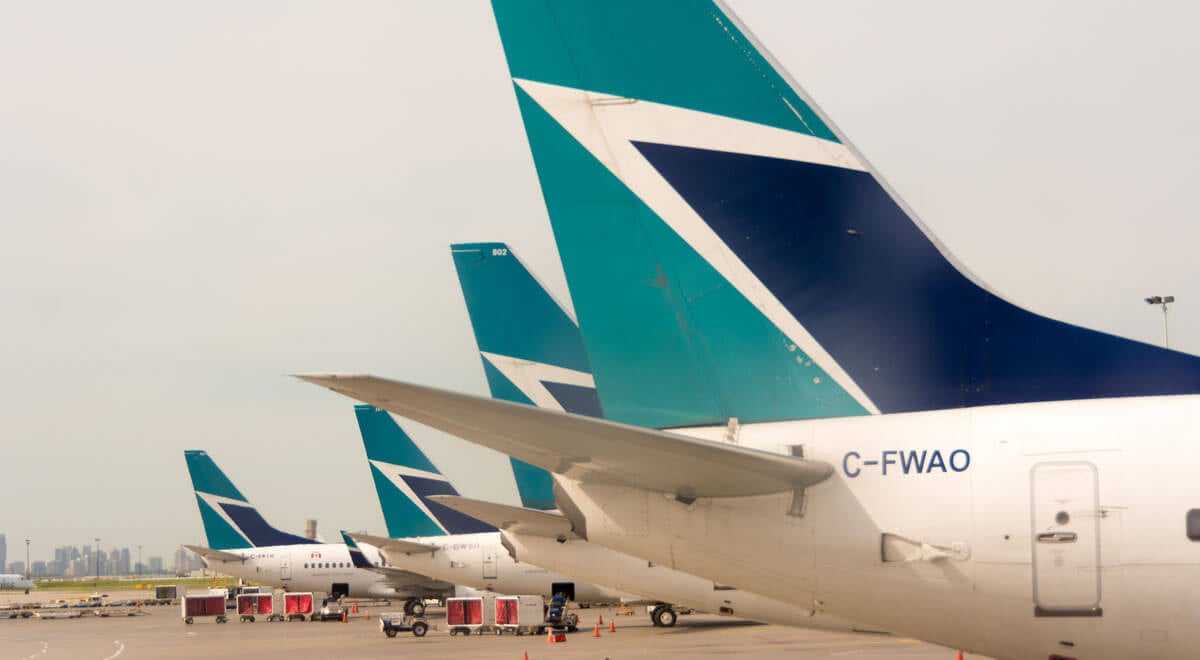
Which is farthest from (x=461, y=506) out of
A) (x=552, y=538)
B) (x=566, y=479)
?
(x=566, y=479)

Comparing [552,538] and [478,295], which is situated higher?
[478,295]

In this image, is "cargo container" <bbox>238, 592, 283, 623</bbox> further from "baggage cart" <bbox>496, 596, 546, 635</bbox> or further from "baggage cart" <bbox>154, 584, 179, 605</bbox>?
"baggage cart" <bbox>154, 584, 179, 605</bbox>

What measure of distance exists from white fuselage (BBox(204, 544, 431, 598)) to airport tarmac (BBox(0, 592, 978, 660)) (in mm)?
7117

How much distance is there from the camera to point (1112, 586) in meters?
7.94

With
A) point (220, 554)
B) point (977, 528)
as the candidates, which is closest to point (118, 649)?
point (220, 554)

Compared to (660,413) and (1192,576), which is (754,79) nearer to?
(660,413)

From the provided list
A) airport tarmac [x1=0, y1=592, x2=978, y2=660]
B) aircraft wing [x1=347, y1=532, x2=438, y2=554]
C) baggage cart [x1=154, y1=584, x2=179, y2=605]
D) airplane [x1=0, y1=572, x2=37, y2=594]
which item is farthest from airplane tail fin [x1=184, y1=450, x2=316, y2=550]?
airplane [x1=0, y1=572, x2=37, y2=594]

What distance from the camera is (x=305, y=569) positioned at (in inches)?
2124

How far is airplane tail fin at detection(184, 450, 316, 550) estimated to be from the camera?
188ft

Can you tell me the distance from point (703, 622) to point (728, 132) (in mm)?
30812

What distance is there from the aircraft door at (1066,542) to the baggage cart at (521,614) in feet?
90.5

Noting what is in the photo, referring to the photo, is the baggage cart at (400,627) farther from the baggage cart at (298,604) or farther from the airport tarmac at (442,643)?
the baggage cart at (298,604)

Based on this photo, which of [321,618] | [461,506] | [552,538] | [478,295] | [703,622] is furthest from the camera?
[321,618]

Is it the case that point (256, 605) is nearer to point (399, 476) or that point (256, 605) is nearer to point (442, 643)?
point (399, 476)
